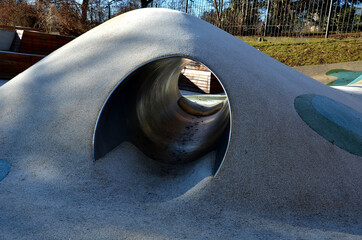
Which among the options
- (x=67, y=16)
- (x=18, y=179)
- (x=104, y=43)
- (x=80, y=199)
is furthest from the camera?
(x=67, y=16)

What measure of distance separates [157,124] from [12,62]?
22.9ft

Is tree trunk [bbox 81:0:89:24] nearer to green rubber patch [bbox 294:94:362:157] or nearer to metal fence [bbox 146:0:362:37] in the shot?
metal fence [bbox 146:0:362:37]

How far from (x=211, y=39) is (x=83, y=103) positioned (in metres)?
2.06

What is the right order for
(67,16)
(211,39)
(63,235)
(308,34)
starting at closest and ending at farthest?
(63,235) → (211,39) → (308,34) → (67,16)

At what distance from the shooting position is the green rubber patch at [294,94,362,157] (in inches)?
148

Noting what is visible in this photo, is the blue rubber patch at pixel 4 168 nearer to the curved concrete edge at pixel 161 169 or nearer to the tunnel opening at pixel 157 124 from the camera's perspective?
the curved concrete edge at pixel 161 169

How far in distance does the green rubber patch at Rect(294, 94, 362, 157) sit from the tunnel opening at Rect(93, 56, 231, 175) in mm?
1048

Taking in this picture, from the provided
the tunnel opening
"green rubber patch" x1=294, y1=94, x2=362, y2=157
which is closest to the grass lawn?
the tunnel opening

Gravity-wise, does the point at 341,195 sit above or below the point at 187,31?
below

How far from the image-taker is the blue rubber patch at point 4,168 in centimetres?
345

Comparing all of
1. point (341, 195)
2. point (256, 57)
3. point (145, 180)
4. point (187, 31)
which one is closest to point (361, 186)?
point (341, 195)

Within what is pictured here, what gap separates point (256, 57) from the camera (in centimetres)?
456

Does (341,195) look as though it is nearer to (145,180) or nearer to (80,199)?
(145,180)

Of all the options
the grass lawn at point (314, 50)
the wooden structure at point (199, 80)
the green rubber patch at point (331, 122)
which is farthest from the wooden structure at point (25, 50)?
the green rubber patch at point (331, 122)
